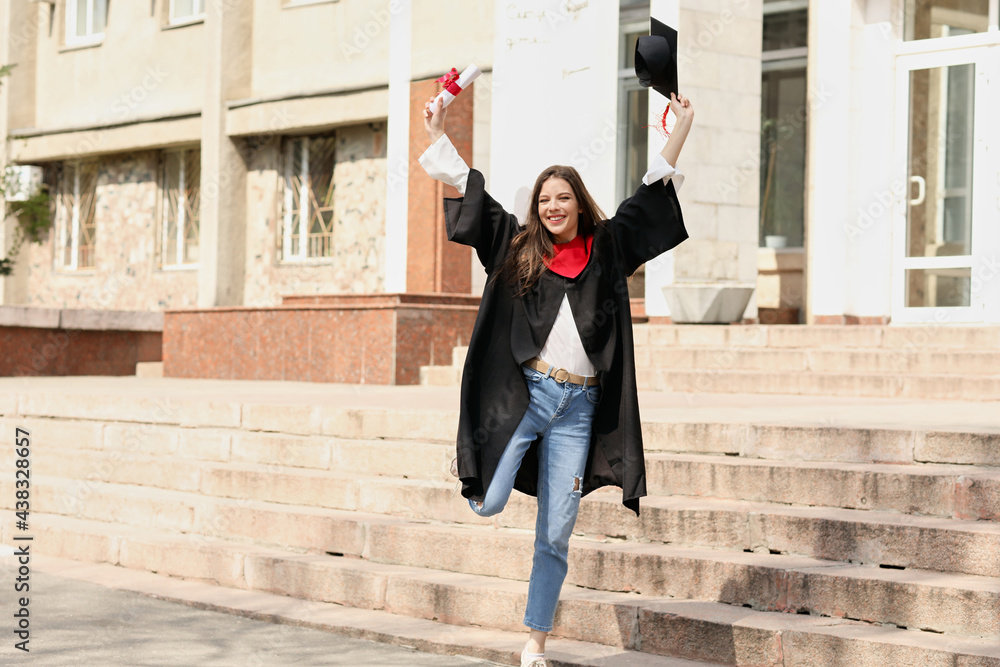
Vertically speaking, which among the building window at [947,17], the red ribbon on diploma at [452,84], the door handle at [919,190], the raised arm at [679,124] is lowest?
the raised arm at [679,124]

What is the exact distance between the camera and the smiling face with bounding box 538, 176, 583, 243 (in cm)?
464

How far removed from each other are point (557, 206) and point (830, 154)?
7.94 m

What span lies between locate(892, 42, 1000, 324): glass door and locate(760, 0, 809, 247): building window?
2505 mm

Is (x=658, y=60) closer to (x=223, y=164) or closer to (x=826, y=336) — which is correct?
(x=826, y=336)

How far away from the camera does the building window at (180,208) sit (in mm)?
19984

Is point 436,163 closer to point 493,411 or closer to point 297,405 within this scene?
point 493,411

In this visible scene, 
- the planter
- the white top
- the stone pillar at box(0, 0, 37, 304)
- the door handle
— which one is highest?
the stone pillar at box(0, 0, 37, 304)

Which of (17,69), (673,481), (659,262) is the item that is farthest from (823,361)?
(17,69)

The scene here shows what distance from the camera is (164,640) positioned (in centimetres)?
543

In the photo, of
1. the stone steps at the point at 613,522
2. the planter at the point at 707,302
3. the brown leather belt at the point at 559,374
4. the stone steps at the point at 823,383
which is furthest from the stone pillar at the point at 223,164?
the brown leather belt at the point at 559,374

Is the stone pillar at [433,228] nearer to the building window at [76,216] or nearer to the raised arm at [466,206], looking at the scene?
the building window at [76,216]

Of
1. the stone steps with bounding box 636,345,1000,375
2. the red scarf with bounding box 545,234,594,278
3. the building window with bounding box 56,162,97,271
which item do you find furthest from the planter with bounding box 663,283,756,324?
the building window with bounding box 56,162,97,271

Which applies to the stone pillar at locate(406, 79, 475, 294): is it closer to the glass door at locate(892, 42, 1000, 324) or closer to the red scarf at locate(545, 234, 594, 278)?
the glass door at locate(892, 42, 1000, 324)

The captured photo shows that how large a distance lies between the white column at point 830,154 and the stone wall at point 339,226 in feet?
21.8
